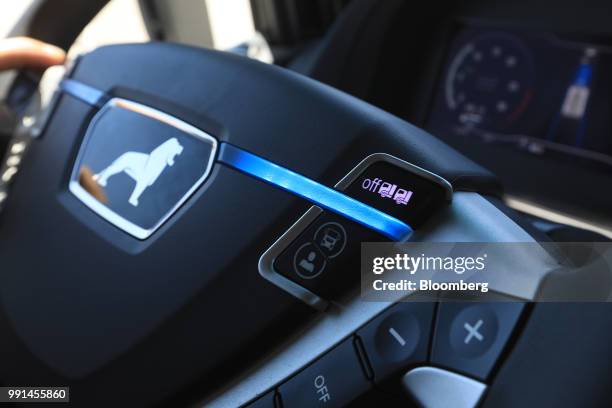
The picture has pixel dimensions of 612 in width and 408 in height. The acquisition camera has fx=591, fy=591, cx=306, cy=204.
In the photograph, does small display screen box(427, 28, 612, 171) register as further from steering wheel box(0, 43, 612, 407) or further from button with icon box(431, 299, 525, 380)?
button with icon box(431, 299, 525, 380)

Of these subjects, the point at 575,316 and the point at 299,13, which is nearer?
the point at 575,316

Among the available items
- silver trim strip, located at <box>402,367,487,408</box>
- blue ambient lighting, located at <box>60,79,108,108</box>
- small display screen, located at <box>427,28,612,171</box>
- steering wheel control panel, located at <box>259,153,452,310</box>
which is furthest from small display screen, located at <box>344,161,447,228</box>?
small display screen, located at <box>427,28,612,171</box>

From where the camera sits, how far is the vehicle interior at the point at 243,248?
14.6 inches

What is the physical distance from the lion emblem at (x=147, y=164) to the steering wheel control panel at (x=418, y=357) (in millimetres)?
222

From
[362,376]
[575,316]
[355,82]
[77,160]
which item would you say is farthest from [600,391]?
[355,82]

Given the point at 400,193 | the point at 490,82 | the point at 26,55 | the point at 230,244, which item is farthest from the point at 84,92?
the point at 490,82

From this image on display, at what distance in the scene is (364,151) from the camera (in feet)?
1.51

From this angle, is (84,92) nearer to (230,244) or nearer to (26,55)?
(26,55)

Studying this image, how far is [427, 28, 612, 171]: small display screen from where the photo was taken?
44.4 inches

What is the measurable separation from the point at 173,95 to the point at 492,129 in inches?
34.1

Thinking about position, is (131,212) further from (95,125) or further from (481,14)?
(481,14)

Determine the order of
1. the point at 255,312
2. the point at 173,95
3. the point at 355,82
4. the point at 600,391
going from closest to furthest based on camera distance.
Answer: the point at 600,391 < the point at 255,312 < the point at 173,95 < the point at 355,82

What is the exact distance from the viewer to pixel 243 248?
468mm

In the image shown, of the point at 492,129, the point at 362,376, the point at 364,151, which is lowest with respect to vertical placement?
the point at 492,129
